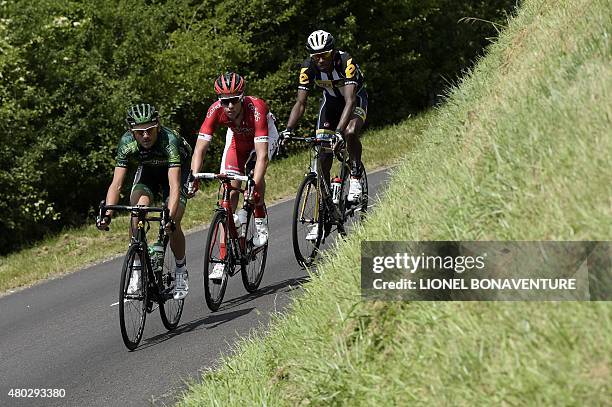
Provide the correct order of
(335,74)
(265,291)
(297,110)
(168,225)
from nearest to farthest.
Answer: (168,225)
(265,291)
(297,110)
(335,74)

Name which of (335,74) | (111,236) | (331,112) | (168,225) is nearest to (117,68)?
(111,236)

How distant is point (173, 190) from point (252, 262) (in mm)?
1872

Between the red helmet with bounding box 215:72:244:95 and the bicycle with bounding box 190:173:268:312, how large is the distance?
89 cm

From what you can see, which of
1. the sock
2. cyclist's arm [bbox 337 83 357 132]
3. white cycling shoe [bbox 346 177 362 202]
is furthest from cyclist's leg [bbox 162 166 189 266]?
white cycling shoe [bbox 346 177 362 202]

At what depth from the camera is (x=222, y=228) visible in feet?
31.6

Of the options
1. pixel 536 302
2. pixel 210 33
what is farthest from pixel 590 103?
pixel 210 33

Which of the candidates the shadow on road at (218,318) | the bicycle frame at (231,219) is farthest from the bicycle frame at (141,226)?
the bicycle frame at (231,219)

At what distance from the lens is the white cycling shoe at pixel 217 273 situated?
31.0 ft

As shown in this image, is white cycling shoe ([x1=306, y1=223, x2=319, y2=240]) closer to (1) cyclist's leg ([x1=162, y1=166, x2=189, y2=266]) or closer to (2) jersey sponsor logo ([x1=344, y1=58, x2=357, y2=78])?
(1) cyclist's leg ([x1=162, y1=166, x2=189, y2=266])

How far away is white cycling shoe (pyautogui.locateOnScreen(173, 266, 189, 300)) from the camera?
935cm

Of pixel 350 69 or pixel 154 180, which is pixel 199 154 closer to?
pixel 154 180

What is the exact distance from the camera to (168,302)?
966cm

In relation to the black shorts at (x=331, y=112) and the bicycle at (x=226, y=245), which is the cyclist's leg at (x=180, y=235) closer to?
the bicycle at (x=226, y=245)

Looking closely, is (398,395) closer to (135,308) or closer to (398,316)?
(398,316)
